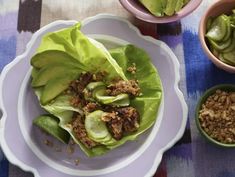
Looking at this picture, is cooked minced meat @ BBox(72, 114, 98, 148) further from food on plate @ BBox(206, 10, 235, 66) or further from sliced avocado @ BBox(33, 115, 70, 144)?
food on plate @ BBox(206, 10, 235, 66)

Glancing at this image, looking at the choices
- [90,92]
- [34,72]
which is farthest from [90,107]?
[34,72]

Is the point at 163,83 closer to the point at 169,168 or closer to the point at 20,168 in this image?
the point at 169,168

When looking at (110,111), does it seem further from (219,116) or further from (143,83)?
(219,116)

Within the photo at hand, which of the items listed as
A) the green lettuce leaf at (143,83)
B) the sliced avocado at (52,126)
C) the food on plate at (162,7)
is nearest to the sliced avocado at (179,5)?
the food on plate at (162,7)

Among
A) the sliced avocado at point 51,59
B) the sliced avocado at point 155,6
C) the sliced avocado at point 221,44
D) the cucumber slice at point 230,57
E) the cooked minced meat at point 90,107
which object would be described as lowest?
the cooked minced meat at point 90,107

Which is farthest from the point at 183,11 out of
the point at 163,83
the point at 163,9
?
the point at 163,83

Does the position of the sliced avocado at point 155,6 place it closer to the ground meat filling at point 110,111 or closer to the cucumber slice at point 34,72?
the ground meat filling at point 110,111

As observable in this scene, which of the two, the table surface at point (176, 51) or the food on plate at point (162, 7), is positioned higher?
the food on plate at point (162, 7)
